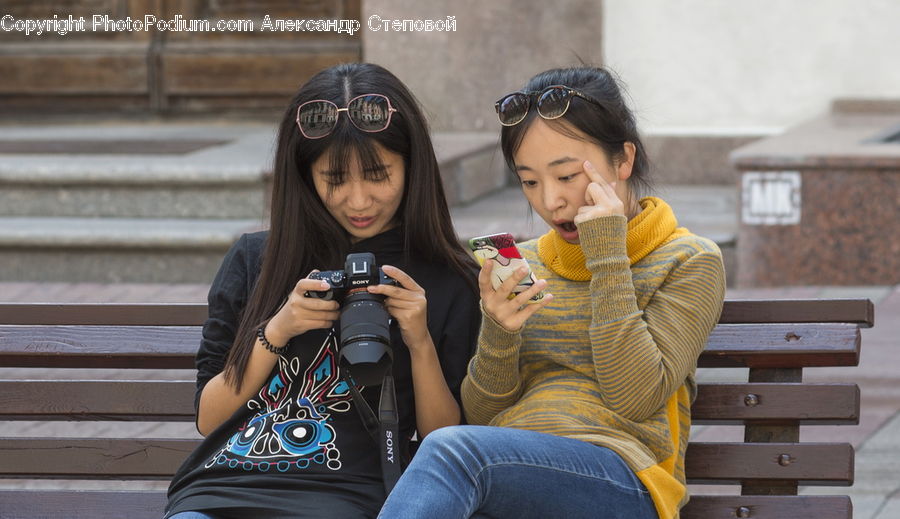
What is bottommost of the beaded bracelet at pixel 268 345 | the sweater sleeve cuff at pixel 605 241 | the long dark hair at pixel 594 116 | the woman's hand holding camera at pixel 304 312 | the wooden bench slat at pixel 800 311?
the beaded bracelet at pixel 268 345

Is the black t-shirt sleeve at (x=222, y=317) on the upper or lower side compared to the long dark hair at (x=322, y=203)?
lower

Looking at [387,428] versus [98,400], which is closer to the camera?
[387,428]

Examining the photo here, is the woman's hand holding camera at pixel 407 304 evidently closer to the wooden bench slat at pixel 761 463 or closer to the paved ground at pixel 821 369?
the wooden bench slat at pixel 761 463

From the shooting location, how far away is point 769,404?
272 cm

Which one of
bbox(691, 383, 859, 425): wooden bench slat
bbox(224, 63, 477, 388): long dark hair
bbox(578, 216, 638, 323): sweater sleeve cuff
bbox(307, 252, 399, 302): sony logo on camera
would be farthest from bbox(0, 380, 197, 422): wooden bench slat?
bbox(691, 383, 859, 425): wooden bench slat

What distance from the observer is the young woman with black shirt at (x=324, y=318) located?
250 centimetres

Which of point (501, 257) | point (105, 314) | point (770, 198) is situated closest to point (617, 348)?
point (501, 257)

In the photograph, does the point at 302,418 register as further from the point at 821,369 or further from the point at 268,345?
the point at 821,369

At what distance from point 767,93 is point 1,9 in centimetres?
439

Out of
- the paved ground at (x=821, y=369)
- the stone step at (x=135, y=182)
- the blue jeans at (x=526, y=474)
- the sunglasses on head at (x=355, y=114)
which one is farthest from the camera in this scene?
the stone step at (x=135, y=182)

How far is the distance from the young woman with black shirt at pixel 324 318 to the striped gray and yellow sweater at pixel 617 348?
0.14 m

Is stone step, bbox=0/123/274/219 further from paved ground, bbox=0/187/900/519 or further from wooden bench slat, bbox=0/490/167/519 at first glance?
wooden bench slat, bbox=0/490/167/519

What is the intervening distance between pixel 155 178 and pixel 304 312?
412cm

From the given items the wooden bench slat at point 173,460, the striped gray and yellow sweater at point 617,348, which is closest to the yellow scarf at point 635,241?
the striped gray and yellow sweater at point 617,348
